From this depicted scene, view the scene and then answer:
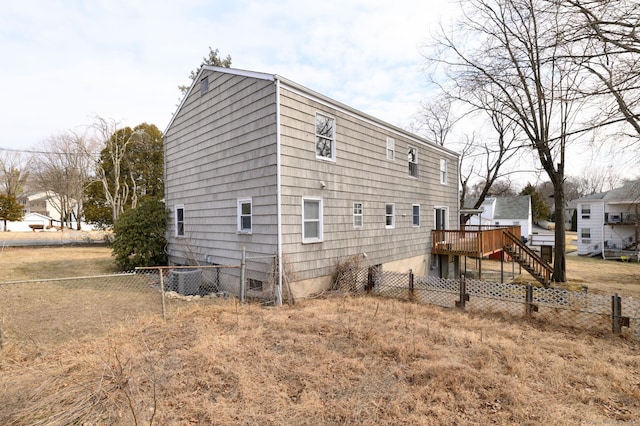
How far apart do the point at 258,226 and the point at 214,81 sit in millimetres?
5157

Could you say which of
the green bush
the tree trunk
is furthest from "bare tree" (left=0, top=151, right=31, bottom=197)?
the tree trunk

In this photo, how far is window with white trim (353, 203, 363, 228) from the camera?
10750 mm

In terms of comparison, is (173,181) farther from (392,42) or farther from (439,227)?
(439,227)

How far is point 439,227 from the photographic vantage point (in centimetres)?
1616

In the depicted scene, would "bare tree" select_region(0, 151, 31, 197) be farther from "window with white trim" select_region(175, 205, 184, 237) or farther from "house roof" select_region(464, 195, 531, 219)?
"house roof" select_region(464, 195, 531, 219)

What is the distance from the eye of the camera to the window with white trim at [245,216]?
919 cm

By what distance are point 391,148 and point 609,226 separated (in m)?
27.1

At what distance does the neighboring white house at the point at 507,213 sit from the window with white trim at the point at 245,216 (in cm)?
3580

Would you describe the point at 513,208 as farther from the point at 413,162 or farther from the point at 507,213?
the point at 413,162

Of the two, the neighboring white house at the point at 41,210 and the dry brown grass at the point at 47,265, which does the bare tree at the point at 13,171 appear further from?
the dry brown grass at the point at 47,265

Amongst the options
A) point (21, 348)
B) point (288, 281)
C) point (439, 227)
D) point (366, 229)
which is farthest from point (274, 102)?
point (439, 227)

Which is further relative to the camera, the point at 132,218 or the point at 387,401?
the point at 132,218

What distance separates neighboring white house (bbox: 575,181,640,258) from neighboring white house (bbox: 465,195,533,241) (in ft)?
31.0

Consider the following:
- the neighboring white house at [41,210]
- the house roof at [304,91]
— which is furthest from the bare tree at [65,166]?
the house roof at [304,91]
